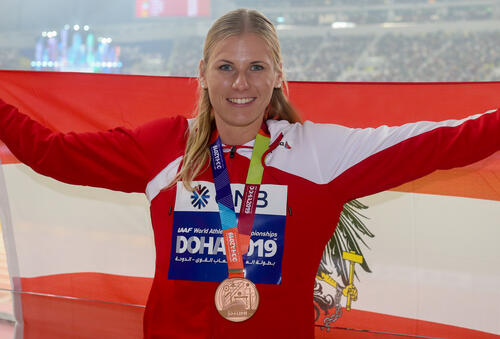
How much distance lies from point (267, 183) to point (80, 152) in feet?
1.83

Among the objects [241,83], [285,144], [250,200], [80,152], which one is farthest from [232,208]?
[80,152]

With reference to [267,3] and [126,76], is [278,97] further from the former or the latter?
[267,3]

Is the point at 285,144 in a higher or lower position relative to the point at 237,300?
higher

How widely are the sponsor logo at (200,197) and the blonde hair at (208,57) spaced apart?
31 mm

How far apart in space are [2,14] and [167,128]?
22.2 meters

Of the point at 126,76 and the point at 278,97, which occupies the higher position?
the point at 126,76

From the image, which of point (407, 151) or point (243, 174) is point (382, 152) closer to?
point (407, 151)

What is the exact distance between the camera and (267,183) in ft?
5.22

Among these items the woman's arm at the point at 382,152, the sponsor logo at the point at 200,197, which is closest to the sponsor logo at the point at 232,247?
the sponsor logo at the point at 200,197

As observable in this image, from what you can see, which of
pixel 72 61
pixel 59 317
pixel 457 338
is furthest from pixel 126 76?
pixel 72 61

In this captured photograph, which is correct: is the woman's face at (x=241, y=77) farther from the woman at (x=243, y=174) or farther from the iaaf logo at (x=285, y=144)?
the iaaf logo at (x=285, y=144)

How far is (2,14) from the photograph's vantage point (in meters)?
21.2

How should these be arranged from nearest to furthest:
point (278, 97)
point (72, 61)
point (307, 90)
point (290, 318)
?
point (290, 318) → point (278, 97) → point (307, 90) → point (72, 61)

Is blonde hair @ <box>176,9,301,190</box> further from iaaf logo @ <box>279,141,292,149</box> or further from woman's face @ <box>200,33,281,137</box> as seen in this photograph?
iaaf logo @ <box>279,141,292,149</box>
